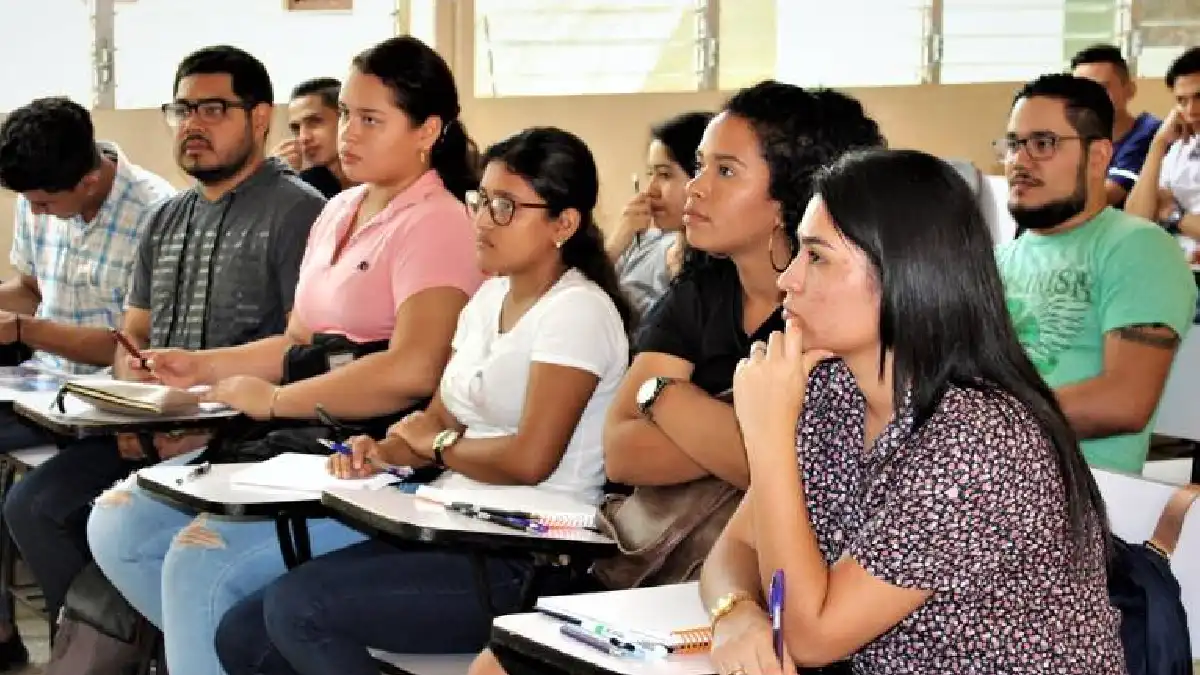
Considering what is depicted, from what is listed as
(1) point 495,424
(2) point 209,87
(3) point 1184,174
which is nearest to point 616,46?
(3) point 1184,174

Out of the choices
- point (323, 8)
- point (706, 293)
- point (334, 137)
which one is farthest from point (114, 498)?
point (323, 8)

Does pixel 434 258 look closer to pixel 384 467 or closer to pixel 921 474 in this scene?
pixel 384 467

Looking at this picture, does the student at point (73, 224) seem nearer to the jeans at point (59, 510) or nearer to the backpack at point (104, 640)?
the jeans at point (59, 510)

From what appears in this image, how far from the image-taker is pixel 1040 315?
134 inches

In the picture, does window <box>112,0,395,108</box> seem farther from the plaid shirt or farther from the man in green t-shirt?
the man in green t-shirt

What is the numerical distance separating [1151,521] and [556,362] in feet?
3.47

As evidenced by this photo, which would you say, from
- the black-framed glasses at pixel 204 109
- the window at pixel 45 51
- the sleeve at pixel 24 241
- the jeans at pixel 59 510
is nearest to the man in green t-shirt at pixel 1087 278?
the black-framed glasses at pixel 204 109

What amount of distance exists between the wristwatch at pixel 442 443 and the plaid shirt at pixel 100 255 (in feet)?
5.74

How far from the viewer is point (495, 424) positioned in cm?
307

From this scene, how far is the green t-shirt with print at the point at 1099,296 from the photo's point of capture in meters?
3.25

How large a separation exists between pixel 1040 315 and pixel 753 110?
109 cm

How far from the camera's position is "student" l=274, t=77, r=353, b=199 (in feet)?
16.4

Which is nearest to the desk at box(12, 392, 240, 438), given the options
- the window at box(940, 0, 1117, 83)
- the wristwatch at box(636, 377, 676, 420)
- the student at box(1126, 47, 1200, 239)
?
the wristwatch at box(636, 377, 676, 420)

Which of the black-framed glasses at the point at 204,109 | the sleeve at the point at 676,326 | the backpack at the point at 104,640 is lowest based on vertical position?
the backpack at the point at 104,640
